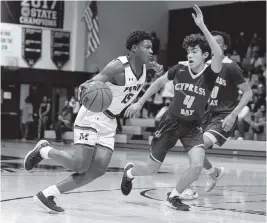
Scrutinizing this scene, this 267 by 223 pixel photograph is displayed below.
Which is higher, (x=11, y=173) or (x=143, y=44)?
(x=143, y=44)

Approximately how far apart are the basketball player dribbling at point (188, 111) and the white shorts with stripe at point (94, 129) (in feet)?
1.36

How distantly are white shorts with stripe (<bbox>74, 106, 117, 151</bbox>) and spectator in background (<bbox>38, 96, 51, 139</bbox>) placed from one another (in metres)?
21.3

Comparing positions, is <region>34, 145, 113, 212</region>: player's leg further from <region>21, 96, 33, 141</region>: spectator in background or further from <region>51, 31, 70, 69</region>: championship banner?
<region>51, 31, 70, 69</region>: championship banner

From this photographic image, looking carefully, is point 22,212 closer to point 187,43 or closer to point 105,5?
point 187,43

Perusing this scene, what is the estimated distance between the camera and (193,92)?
7504 millimetres

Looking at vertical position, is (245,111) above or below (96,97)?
below

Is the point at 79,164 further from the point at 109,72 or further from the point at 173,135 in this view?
the point at 173,135

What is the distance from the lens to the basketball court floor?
6705 mm

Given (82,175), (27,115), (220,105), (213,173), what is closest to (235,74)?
(220,105)

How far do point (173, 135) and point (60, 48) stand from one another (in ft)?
75.1

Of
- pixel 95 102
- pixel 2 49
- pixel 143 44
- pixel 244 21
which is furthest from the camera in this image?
pixel 244 21

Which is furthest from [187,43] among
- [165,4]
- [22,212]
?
[165,4]

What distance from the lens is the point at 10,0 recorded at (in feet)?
94.2

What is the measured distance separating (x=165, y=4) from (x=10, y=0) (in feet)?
28.2
